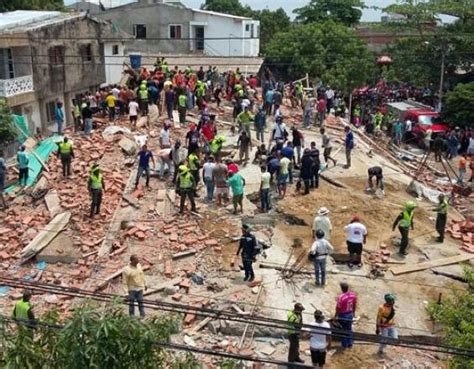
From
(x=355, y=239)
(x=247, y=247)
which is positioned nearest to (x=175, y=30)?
(x=355, y=239)

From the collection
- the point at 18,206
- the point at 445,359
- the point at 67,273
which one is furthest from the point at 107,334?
the point at 18,206

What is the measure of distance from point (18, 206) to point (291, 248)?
908cm

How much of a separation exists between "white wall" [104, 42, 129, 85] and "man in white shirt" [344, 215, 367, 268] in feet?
73.1

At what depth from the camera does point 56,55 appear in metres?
29.9

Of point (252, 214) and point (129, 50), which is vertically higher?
point (129, 50)

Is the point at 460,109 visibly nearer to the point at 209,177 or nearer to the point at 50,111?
the point at 209,177

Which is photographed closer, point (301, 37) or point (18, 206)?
point (18, 206)

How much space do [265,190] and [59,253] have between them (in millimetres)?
6157

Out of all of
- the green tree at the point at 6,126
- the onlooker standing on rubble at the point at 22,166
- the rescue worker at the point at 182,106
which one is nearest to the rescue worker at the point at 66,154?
the onlooker standing on rubble at the point at 22,166

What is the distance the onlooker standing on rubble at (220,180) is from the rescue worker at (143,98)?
25.2 feet

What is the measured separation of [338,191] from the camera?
2119 centimetres

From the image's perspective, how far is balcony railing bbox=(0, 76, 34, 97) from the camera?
84.8 ft

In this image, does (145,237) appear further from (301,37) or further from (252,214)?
(301,37)

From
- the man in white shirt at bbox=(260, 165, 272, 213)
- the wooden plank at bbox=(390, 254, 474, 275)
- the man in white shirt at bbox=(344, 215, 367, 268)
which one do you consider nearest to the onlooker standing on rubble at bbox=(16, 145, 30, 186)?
the man in white shirt at bbox=(260, 165, 272, 213)
